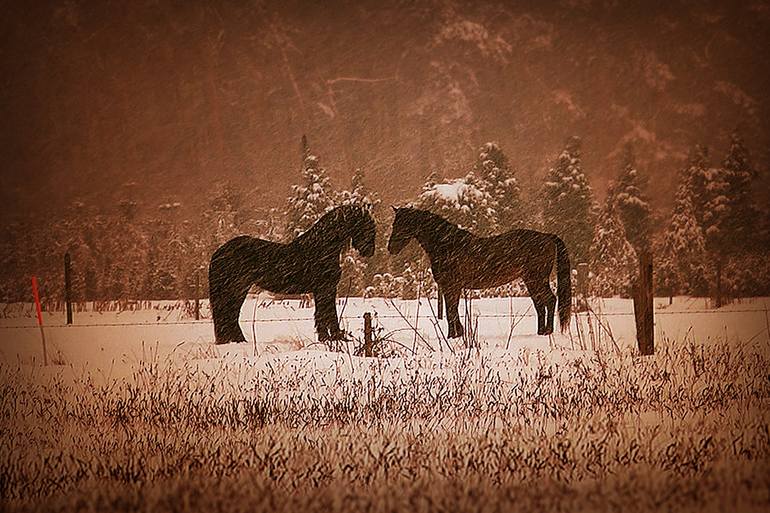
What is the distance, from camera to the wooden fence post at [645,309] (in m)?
4.91

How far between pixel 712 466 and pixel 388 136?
3078mm

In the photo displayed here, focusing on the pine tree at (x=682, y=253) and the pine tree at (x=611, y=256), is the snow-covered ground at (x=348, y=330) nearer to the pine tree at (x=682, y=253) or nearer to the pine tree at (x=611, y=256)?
the pine tree at (x=682, y=253)

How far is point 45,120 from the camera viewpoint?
495 centimetres

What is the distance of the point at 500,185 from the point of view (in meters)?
5.37

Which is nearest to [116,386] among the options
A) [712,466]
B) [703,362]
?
[712,466]

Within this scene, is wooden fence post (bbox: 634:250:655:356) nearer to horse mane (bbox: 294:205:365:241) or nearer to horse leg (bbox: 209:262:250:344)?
horse mane (bbox: 294:205:365:241)

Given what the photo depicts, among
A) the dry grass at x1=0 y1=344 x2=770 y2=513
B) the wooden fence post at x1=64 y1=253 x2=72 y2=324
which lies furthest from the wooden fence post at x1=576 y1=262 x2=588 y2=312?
the wooden fence post at x1=64 y1=253 x2=72 y2=324

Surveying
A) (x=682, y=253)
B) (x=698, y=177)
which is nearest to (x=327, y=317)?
(x=682, y=253)

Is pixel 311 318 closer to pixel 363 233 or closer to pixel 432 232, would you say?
pixel 363 233

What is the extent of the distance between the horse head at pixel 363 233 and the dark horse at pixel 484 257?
19 centimetres

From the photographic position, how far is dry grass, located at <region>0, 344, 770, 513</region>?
3107mm

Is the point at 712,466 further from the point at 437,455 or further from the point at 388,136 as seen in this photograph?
the point at 388,136

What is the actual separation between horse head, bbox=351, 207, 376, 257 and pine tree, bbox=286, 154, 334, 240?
0.21 meters

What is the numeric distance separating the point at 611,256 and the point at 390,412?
253cm
